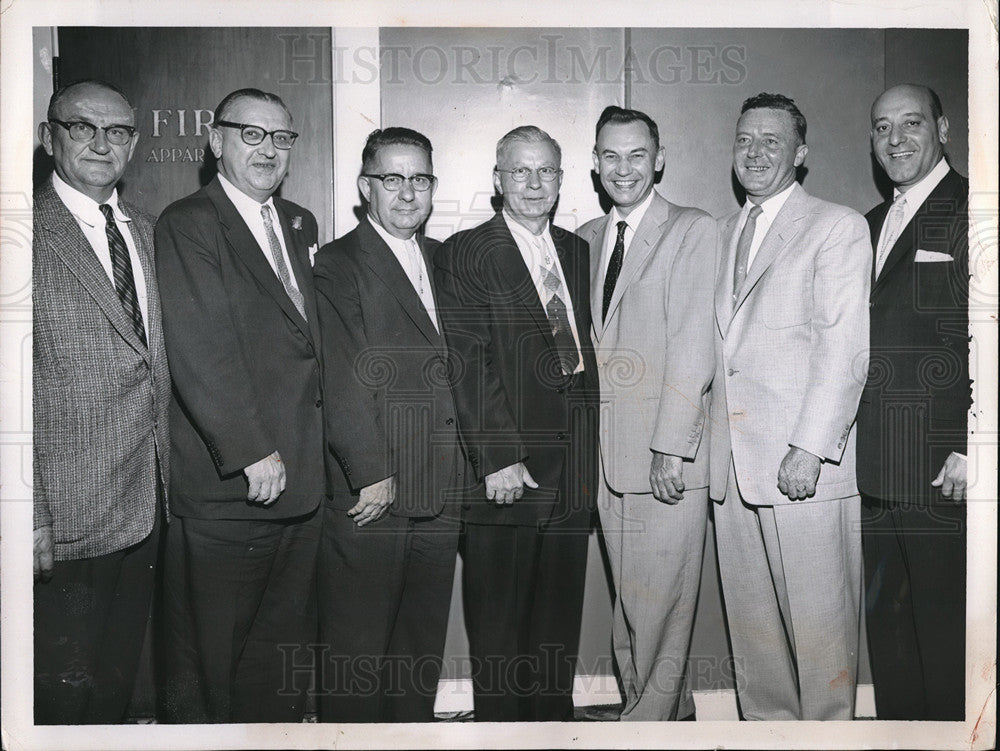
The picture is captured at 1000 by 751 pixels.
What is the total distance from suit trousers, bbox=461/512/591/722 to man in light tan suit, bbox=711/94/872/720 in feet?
1.48

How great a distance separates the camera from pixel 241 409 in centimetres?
263

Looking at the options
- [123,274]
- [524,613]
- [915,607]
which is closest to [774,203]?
[915,607]

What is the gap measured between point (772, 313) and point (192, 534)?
1.72 m

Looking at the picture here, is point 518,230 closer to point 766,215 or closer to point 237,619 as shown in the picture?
point 766,215

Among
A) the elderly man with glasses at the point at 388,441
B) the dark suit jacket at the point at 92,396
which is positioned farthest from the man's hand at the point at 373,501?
the dark suit jacket at the point at 92,396

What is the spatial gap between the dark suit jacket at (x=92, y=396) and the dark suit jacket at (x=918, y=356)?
1998 mm

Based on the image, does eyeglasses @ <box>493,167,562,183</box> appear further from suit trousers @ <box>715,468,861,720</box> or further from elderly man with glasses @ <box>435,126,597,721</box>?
suit trousers @ <box>715,468,861,720</box>

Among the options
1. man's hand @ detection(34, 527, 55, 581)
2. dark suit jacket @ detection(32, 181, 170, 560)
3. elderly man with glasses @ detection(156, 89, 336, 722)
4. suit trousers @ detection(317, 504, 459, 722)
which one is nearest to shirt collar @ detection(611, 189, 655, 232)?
elderly man with glasses @ detection(156, 89, 336, 722)

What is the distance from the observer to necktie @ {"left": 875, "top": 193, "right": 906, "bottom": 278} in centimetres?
275

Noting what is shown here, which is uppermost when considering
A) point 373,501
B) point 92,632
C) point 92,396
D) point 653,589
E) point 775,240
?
point 775,240

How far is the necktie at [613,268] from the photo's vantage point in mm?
2754

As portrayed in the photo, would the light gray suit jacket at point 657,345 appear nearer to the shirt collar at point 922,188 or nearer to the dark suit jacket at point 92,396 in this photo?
the shirt collar at point 922,188

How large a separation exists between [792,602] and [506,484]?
868 millimetres
